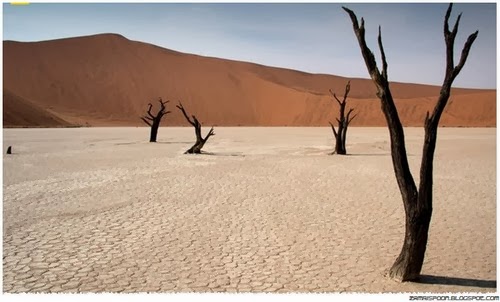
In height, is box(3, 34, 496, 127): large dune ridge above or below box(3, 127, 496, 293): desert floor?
above

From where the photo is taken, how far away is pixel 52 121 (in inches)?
1890

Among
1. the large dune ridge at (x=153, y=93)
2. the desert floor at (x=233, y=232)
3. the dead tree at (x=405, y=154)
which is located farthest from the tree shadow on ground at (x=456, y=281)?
the large dune ridge at (x=153, y=93)

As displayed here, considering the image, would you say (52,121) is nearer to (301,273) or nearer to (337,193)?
(337,193)

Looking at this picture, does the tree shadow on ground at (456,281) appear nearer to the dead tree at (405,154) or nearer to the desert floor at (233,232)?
the desert floor at (233,232)

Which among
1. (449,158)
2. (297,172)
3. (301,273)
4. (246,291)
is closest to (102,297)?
(246,291)

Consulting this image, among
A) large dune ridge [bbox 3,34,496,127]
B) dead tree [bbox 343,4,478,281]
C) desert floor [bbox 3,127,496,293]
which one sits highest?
large dune ridge [bbox 3,34,496,127]

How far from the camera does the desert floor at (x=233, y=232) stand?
455cm

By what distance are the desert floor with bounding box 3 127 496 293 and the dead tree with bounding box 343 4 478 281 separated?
0.86 feet

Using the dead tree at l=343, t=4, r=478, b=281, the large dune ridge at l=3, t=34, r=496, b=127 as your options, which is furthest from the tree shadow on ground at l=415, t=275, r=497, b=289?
the large dune ridge at l=3, t=34, r=496, b=127

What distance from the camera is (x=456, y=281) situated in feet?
14.7

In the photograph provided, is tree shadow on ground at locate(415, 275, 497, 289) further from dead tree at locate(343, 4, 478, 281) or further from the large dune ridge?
the large dune ridge

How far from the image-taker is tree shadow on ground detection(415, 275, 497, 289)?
4.39 meters

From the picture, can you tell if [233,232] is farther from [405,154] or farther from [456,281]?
[405,154]

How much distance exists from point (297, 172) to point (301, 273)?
7.91 meters
